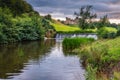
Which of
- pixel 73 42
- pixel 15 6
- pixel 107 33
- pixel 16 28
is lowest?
pixel 73 42

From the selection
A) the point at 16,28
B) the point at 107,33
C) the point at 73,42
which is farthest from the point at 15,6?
the point at 73,42

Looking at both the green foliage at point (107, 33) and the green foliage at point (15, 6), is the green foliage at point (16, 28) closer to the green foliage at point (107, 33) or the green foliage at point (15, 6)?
the green foliage at point (15, 6)

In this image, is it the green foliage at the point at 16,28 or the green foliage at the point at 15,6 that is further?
the green foliage at the point at 15,6

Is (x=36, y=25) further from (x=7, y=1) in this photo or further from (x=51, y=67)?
(x=51, y=67)

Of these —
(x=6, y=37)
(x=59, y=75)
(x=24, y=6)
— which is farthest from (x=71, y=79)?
(x=24, y=6)

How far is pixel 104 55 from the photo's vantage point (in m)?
26.4

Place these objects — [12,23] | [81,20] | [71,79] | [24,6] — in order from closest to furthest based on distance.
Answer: [71,79], [12,23], [24,6], [81,20]

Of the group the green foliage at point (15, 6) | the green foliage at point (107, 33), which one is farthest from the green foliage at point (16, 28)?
the green foliage at point (107, 33)

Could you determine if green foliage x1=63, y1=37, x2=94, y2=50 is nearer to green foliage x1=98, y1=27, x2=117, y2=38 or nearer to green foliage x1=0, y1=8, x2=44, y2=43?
green foliage x1=98, y1=27, x2=117, y2=38

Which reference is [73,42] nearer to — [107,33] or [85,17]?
[107,33]

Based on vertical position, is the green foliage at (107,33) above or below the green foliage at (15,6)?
below

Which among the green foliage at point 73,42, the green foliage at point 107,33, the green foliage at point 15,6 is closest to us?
the green foliage at point 73,42

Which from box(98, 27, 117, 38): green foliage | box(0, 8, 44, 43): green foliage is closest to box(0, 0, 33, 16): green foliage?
box(0, 8, 44, 43): green foliage

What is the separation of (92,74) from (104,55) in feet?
33.7
